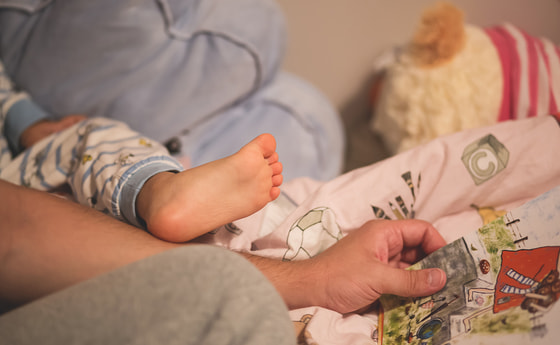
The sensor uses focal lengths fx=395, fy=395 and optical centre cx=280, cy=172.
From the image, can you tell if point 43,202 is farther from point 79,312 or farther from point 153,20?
point 153,20

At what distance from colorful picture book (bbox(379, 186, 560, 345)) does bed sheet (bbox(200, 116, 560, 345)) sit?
0.32 feet

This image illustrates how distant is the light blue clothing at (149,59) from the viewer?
875 millimetres

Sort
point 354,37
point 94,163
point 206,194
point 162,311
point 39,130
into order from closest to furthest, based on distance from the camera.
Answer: point 162,311 < point 206,194 < point 94,163 < point 39,130 < point 354,37

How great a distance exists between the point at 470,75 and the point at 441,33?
119mm

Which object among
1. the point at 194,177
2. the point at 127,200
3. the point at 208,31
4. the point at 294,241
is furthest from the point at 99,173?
the point at 208,31

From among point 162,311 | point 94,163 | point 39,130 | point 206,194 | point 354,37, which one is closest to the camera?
point 162,311

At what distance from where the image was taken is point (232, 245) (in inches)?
24.5

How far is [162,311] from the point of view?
0.41 m

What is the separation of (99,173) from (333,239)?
386 millimetres

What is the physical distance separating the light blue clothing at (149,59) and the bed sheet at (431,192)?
308mm

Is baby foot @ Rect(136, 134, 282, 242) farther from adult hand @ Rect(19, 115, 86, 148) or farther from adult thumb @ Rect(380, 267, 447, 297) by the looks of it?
adult hand @ Rect(19, 115, 86, 148)

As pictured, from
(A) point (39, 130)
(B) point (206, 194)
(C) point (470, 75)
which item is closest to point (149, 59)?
(A) point (39, 130)

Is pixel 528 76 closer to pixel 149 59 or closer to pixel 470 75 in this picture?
pixel 470 75

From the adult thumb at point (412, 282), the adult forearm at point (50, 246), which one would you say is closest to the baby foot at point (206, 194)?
the adult forearm at point (50, 246)
